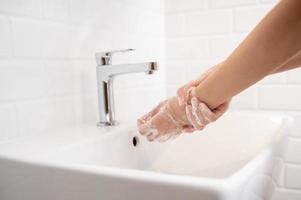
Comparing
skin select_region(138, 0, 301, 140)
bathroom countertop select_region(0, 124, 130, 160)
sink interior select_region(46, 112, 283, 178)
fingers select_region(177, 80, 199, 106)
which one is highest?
skin select_region(138, 0, 301, 140)

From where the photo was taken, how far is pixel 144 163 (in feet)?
2.52

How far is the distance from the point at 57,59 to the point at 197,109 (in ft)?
1.04

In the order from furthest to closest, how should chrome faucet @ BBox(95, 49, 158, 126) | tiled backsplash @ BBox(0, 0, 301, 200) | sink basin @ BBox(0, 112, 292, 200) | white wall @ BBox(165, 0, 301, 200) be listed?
white wall @ BBox(165, 0, 301, 200) < chrome faucet @ BBox(95, 49, 158, 126) < tiled backsplash @ BBox(0, 0, 301, 200) < sink basin @ BBox(0, 112, 292, 200)

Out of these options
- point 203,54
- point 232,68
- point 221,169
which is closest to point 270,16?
point 232,68

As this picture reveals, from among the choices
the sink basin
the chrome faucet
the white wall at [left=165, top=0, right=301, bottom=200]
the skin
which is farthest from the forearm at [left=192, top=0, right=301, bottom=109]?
the white wall at [left=165, top=0, right=301, bottom=200]

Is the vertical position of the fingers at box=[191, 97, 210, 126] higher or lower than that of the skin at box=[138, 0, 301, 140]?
lower

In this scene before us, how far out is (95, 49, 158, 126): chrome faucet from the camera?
697mm

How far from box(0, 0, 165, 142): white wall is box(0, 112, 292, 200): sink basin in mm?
53

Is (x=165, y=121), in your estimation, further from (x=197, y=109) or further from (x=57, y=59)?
(x=57, y=59)

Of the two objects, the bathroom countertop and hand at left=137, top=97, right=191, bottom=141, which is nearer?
the bathroom countertop

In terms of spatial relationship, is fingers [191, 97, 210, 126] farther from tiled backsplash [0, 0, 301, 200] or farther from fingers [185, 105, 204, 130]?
tiled backsplash [0, 0, 301, 200]

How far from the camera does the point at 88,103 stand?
0.77 meters

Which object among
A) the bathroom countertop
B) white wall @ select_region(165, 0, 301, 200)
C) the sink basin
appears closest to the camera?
the sink basin

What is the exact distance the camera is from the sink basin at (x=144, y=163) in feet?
1.12
